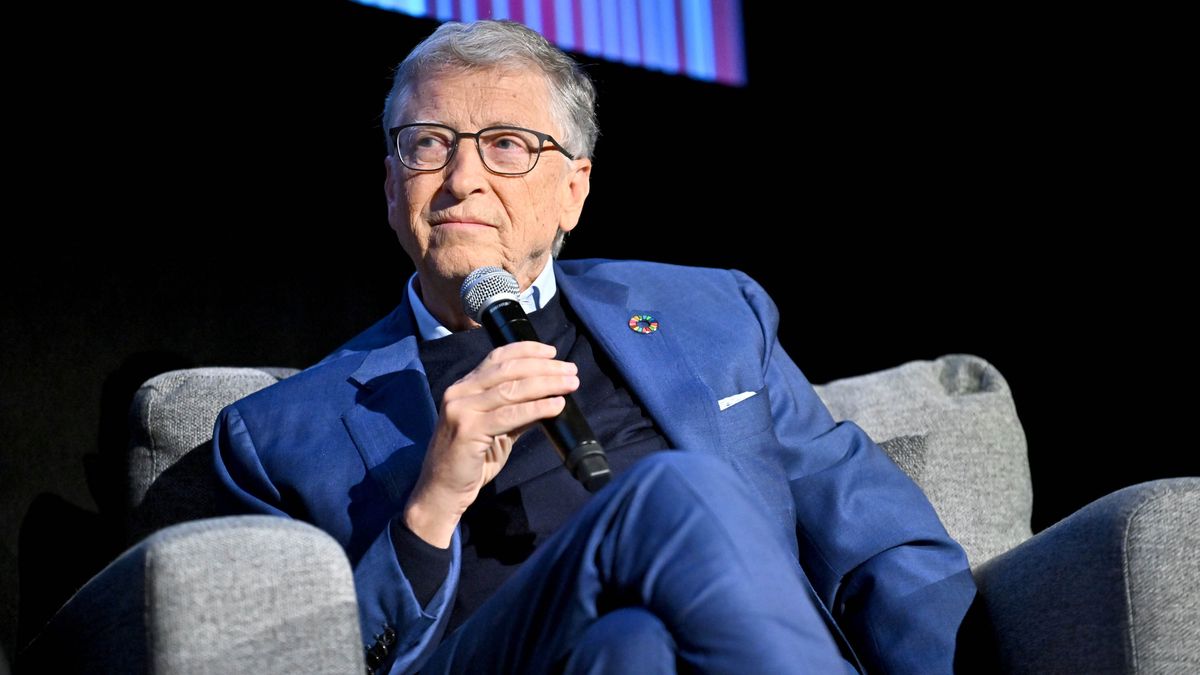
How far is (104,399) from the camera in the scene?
2064 mm

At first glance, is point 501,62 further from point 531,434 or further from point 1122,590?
point 1122,590

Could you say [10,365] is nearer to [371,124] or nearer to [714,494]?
[371,124]

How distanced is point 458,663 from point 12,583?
1.04m

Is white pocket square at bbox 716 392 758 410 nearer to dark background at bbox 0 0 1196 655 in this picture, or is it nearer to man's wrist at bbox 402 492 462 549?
man's wrist at bbox 402 492 462 549

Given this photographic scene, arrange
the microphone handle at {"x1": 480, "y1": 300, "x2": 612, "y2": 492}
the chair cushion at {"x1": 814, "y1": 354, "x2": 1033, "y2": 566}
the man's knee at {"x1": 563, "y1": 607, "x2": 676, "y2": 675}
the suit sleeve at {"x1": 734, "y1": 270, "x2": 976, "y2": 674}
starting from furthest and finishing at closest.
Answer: the chair cushion at {"x1": 814, "y1": 354, "x2": 1033, "y2": 566} → the suit sleeve at {"x1": 734, "y1": 270, "x2": 976, "y2": 674} → the microphone handle at {"x1": 480, "y1": 300, "x2": 612, "y2": 492} → the man's knee at {"x1": 563, "y1": 607, "x2": 676, "y2": 675}

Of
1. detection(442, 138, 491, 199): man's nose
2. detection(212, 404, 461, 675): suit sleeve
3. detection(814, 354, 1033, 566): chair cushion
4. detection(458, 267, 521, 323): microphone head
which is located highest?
detection(442, 138, 491, 199): man's nose

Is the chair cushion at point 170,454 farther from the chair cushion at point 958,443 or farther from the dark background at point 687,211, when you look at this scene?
the chair cushion at point 958,443

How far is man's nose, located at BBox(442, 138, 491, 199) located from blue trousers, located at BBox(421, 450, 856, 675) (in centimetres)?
65

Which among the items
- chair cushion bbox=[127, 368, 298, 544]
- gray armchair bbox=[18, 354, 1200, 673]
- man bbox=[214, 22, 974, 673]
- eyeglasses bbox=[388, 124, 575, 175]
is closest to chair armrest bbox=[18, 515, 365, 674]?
gray armchair bbox=[18, 354, 1200, 673]

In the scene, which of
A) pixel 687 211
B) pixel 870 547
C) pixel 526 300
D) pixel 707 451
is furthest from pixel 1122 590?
pixel 687 211

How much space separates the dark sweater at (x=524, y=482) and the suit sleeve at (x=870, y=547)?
0.72 feet

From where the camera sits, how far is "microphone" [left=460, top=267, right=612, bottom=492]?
1190mm

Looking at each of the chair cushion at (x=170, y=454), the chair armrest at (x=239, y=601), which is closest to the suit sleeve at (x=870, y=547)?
the chair armrest at (x=239, y=601)

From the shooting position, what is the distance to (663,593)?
1110 millimetres
